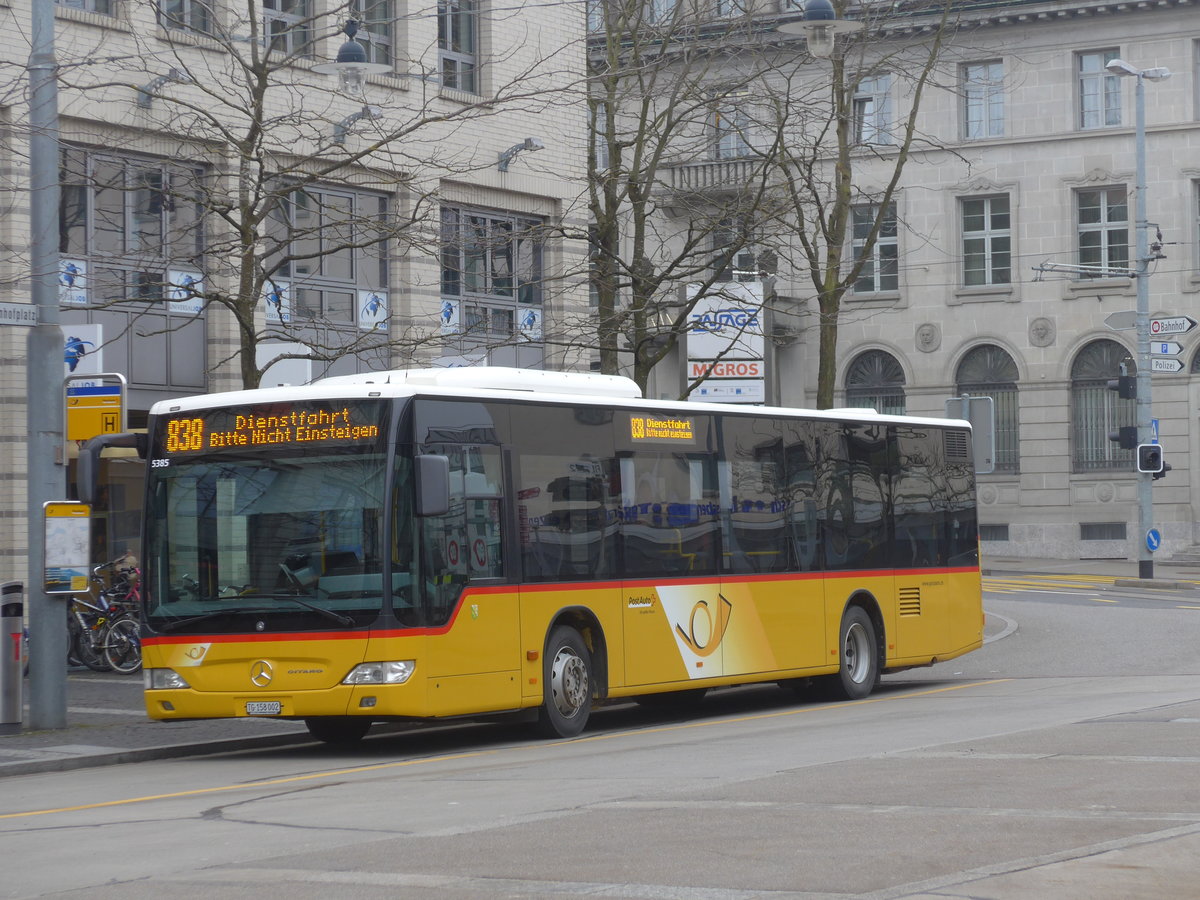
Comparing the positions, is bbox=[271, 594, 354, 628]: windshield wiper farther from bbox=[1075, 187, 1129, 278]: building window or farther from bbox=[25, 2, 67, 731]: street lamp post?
bbox=[1075, 187, 1129, 278]: building window

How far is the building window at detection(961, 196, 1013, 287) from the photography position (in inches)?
1934

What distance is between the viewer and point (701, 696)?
62.7 ft

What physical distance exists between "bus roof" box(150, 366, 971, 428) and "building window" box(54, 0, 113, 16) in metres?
8.96

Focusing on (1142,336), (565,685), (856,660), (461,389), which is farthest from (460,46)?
(1142,336)

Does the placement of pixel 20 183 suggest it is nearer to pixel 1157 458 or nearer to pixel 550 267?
pixel 550 267

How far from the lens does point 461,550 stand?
1420 centimetres

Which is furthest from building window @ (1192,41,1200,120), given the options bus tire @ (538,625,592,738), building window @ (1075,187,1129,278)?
bus tire @ (538,625,592,738)

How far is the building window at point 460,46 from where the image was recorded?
27.0 metres

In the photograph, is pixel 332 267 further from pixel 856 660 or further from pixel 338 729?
pixel 338 729

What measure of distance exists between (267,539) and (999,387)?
37.6 m

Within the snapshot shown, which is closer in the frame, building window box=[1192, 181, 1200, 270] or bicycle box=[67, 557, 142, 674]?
bicycle box=[67, 557, 142, 674]

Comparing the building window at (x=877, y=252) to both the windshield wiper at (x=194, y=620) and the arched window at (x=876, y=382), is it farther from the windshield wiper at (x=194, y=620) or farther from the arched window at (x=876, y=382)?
the windshield wiper at (x=194, y=620)

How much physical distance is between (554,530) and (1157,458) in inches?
970

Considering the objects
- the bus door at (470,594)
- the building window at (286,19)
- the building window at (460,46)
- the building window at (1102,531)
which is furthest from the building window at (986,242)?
the bus door at (470,594)
